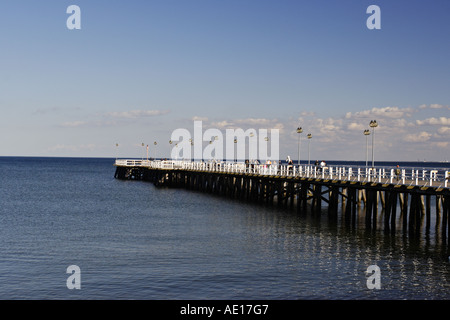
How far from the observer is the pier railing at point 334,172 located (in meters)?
33.5

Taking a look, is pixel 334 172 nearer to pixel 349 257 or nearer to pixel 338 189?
pixel 338 189

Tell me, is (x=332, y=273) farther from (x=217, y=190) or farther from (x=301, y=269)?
(x=217, y=190)

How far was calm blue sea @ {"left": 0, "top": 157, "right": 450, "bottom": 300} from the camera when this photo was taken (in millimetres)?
19344

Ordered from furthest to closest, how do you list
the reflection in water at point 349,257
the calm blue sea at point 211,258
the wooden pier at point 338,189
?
the wooden pier at point 338,189 → the reflection in water at point 349,257 → the calm blue sea at point 211,258

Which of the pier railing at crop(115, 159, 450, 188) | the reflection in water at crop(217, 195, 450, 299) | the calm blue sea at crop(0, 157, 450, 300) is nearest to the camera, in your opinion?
the calm blue sea at crop(0, 157, 450, 300)

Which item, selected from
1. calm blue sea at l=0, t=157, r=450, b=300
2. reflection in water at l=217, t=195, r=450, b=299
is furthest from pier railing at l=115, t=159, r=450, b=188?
calm blue sea at l=0, t=157, r=450, b=300

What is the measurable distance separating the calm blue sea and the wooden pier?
2076mm

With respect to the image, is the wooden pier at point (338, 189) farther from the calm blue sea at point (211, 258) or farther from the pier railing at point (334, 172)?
the calm blue sea at point (211, 258)

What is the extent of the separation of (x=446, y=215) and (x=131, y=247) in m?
18.2

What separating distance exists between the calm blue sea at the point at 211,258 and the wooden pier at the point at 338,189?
208 cm

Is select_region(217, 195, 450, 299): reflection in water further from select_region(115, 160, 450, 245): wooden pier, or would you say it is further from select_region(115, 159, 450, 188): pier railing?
select_region(115, 159, 450, 188): pier railing

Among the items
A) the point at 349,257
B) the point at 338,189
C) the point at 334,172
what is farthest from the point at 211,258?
the point at 334,172

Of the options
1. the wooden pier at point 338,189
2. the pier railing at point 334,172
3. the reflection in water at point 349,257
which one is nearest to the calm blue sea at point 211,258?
the reflection in water at point 349,257

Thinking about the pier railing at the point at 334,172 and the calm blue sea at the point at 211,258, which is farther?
the pier railing at the point at 334,172
